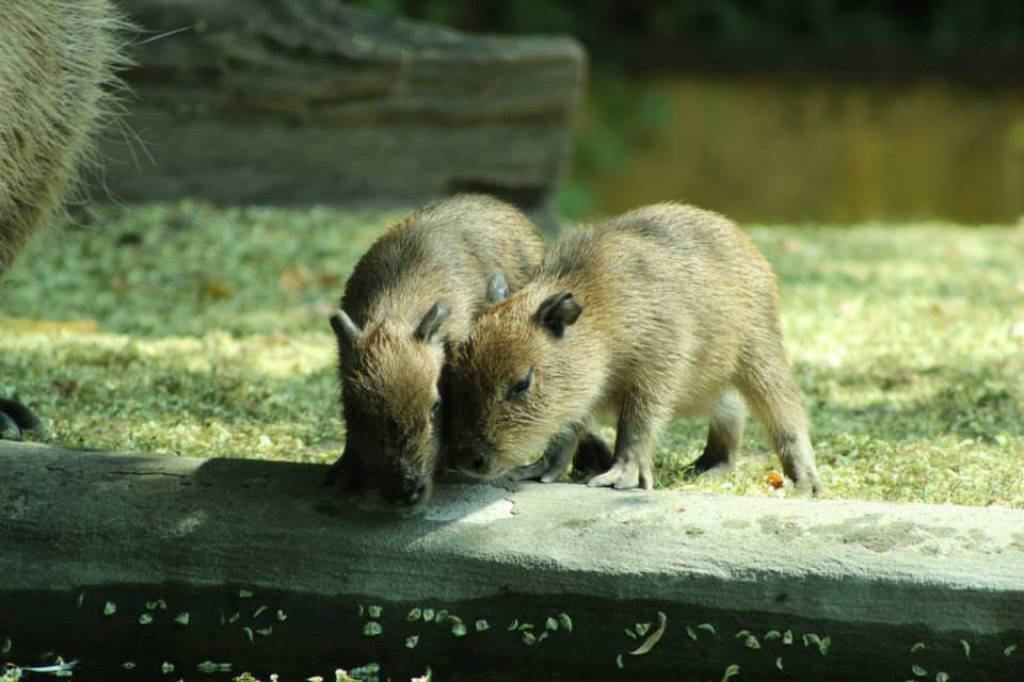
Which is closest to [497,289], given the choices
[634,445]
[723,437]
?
[634,445]

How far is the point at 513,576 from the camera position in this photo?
279 cm

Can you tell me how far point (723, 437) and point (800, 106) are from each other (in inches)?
345

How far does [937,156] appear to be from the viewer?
1222cm

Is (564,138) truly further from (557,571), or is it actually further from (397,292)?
(557,571)

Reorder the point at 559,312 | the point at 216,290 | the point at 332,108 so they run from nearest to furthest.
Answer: the point at 559,312, the point at 216,290, the point at 332,108

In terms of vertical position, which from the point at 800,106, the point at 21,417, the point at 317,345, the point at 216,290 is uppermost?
the point at 21,417

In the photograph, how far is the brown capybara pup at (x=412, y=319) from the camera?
2.95 metres

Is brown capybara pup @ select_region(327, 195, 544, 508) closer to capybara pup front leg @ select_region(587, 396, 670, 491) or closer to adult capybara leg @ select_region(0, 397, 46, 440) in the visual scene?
capybara pup front leg @ select_region(587, 396, 670, 491)

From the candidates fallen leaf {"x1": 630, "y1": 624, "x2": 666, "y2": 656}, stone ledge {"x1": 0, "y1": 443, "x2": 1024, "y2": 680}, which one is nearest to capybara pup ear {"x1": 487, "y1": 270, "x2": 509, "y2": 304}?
stone ledge {"x1": 0, "y1": 443, "x2": 1024, "y2": 680}

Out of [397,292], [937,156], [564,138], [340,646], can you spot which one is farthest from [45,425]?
[937,156]

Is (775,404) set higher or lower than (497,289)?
lower

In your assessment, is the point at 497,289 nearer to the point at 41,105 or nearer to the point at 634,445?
the point at 634,445

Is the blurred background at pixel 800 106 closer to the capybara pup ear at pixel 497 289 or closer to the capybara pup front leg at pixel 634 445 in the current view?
the capybara pup ear at pixel 497 289

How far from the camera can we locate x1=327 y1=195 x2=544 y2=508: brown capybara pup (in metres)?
2.95
